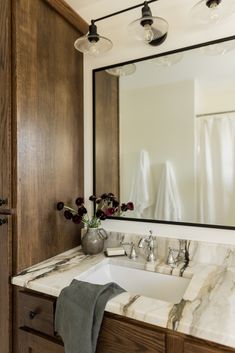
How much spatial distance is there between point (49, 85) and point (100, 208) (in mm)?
748

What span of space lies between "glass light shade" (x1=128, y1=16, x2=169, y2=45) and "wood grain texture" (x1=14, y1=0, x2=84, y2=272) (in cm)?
45

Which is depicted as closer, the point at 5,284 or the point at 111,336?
the point at 111,336

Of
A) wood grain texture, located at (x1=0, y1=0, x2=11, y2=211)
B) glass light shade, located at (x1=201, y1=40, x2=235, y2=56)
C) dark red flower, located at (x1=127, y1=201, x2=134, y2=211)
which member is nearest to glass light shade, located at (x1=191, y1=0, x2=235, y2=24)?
glass light shade, located at (x1=201, y1=40, x2=235, y2=56)

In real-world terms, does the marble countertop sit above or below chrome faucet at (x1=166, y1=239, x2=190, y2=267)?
below

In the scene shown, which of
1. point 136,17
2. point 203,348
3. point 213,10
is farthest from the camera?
point 136,17

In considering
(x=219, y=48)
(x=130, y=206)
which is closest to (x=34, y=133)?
(x=130, y=206)

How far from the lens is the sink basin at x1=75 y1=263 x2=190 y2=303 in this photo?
45.8 inches

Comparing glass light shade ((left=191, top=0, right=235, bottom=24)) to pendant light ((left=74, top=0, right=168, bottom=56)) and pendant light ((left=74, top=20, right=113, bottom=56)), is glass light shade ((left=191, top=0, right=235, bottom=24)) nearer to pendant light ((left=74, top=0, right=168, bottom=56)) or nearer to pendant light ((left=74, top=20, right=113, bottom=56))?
pendant light ((left=74, top=0, right=168, bottom=56))

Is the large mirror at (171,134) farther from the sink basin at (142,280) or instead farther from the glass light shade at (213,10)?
the sink basin at (142,280)

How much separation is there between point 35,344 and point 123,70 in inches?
57.2

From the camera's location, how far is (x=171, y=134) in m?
1.36

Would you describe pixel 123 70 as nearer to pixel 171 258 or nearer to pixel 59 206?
pixel 59 206

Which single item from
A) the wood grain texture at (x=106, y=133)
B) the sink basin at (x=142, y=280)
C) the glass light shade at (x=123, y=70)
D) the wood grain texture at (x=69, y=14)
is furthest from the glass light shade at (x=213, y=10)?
the sink basin at (x=142, y=280)

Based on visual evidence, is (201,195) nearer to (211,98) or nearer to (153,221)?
(153,221)
